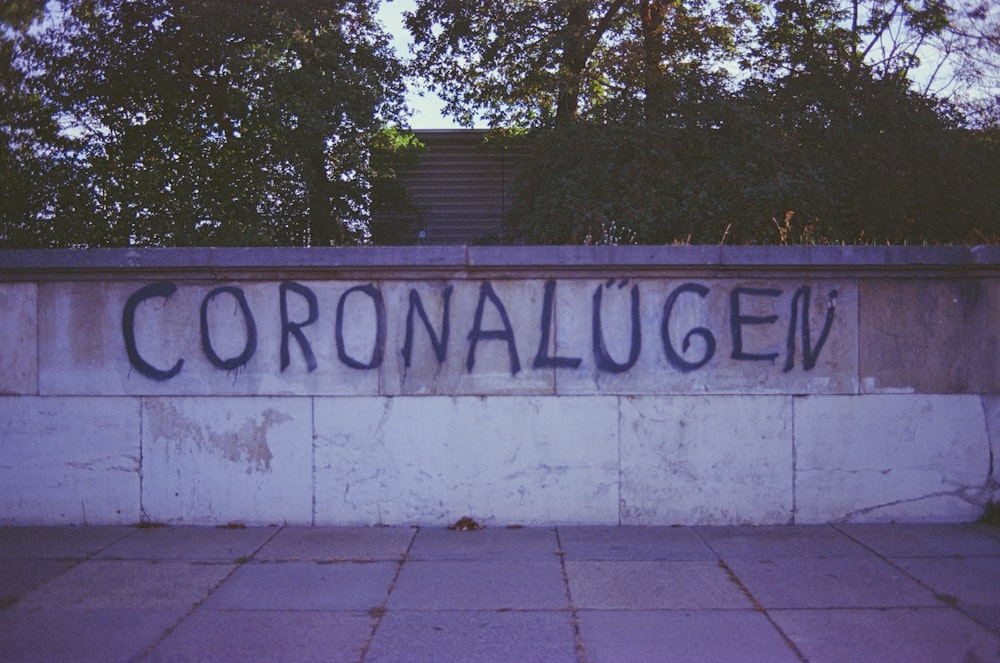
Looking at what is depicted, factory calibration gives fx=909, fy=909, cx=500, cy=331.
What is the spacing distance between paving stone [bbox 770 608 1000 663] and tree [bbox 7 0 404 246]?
7728 mm

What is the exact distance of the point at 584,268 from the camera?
658cm

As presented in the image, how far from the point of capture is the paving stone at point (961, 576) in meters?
4.96

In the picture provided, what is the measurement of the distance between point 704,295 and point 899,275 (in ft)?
4.67

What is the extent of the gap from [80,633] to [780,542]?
4317mm

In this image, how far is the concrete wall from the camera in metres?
6.61

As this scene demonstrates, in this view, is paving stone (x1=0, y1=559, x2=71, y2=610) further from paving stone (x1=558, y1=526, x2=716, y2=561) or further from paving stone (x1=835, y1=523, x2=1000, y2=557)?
paving stone (x1=835, y1=523, x2=1000, y2=557)

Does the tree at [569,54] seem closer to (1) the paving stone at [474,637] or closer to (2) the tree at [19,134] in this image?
(2) the tree at [19,134]

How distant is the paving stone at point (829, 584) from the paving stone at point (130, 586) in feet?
10.3

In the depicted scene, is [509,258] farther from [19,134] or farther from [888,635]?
[19,134]

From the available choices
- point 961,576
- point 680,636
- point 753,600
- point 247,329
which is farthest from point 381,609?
point 961,576

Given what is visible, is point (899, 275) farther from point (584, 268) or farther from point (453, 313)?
point (453, 313)

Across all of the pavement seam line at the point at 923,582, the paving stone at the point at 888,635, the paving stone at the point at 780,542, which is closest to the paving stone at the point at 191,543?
the paving stone at the point at 780,542

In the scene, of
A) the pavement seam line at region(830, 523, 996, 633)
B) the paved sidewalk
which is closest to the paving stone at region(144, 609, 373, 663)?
the paved sidewalk

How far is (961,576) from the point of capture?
534 centimetres
